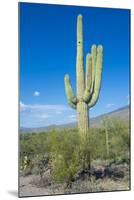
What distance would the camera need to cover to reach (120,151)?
602cm

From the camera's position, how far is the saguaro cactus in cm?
583

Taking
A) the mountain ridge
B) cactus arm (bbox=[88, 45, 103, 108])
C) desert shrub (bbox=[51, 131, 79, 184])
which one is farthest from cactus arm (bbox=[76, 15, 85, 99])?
desert shrub (bbox=[51, 131, 79, 184])

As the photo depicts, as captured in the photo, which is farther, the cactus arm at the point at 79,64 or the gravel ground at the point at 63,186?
the cactus arm at the point at 79,64

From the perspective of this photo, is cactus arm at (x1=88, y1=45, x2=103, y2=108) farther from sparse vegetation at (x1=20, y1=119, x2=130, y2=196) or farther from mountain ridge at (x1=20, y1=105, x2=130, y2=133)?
sparse vegetation at (x1=20, y1=119, x2=130, y2=196)

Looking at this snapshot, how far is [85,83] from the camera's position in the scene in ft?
19.2

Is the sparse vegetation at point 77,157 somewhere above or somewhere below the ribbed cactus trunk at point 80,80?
below

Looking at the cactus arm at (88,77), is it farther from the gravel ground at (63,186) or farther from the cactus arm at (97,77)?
the gravel ground at (63,186)

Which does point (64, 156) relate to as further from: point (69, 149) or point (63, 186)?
point (63, 186)

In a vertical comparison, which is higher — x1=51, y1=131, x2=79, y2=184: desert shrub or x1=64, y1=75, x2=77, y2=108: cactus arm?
x1=64, y1=75, x2=77, y2=108: cactus arm

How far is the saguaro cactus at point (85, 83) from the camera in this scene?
5.83m

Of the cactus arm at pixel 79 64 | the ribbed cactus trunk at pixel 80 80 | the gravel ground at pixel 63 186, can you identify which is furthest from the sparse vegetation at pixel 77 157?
the cactus arm at pixel 79 64

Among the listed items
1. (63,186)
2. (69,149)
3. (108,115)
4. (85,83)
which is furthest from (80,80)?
(63,186)

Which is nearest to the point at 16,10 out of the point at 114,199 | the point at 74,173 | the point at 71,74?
the point at 71,74

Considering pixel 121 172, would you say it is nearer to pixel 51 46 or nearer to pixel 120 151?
pixel 120 151
